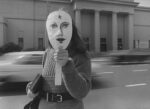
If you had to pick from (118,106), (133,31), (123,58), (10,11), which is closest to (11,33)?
(10,11)

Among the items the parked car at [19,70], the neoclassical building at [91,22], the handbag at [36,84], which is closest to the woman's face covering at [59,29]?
the handbag at [36,84]

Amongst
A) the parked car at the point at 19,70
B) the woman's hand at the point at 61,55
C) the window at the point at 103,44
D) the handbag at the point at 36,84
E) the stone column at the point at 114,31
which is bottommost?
the parked car at the point at 19,70

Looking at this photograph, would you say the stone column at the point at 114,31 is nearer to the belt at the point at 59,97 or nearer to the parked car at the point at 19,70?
the parked car at the point at 19,70

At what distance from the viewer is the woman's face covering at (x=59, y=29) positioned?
140cm

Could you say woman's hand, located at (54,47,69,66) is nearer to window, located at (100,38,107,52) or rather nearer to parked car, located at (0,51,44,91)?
parked car, located at (0,51,44,91)

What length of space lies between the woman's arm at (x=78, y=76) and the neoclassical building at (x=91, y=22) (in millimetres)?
35139

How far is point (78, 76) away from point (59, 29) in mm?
347

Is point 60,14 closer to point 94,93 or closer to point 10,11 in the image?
point 94,93

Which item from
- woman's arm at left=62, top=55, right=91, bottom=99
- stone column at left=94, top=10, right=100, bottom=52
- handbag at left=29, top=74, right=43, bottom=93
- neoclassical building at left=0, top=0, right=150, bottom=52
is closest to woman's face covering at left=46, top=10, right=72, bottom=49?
woman's arm at left=62, top=55, right=91, bottom=99

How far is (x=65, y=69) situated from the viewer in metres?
1.42

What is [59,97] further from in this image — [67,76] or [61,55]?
[61,55]

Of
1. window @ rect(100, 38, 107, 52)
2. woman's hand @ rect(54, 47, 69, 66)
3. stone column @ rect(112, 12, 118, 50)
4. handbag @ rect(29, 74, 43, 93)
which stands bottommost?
handbag @ rect(29, 74, 43, 93)

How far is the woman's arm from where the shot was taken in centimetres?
144

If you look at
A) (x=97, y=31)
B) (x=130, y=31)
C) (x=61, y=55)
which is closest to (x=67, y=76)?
(x=61, y=55)
